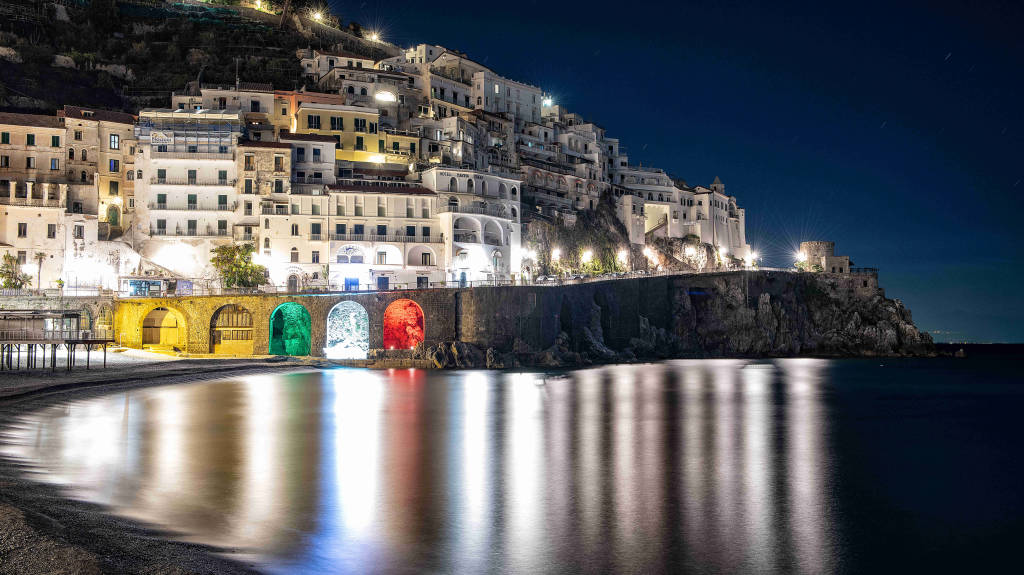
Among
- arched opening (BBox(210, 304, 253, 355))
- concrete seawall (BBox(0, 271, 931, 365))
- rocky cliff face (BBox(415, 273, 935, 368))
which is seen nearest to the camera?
concrete seawall (BBox(0, 271, 931, 365))

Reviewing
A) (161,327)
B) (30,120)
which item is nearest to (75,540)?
(161,327)

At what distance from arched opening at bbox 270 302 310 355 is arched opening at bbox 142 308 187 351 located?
6659mm

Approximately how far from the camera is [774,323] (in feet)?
245

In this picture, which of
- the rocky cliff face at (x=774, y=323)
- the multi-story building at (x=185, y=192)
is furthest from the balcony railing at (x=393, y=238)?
the rocky cliff face at (x=774, y=323)

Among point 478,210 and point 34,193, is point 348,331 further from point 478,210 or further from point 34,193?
point 34,193

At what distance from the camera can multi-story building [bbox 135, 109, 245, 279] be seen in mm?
57750

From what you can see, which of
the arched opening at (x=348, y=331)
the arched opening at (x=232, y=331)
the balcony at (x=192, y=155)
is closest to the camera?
the arched opening at (x=232, y=331)

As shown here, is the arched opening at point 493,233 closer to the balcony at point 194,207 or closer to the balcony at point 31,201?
the balcony at point 194,207

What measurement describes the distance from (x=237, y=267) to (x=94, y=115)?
19587 mm

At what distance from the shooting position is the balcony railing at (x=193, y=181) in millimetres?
58125

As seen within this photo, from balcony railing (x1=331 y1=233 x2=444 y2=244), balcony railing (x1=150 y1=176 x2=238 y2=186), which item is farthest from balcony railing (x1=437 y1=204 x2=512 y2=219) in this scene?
balcony railing (x1=150 y1=176 x2=238 y2=186)

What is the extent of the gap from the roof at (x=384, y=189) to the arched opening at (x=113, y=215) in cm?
1694

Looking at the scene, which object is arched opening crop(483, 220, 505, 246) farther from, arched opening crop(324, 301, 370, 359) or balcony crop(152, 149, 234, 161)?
balcony crop(152, 149, 234, 161)

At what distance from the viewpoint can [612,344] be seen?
6266cm
